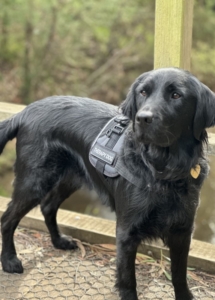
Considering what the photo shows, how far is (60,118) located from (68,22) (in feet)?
18.6

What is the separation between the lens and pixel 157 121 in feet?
7.41

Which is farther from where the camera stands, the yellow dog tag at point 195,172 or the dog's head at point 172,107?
the yellow dog tag at point 195,172

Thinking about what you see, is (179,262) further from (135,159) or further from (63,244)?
(63,244)

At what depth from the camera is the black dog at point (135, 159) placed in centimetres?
237

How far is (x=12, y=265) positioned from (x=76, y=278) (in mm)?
455

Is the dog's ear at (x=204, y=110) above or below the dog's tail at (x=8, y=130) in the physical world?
above

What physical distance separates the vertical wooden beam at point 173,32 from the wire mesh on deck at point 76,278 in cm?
145

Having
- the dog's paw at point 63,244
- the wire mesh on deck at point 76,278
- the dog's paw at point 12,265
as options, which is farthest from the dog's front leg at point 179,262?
the dog's paw at point 12,265

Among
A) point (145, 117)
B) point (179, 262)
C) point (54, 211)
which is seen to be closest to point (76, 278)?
point (54, 211)

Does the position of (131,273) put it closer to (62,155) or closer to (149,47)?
(62,155)

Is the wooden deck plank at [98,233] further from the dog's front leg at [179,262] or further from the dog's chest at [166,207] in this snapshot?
the dog's chest at [166,207]

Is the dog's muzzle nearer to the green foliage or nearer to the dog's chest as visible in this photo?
the dog's chest

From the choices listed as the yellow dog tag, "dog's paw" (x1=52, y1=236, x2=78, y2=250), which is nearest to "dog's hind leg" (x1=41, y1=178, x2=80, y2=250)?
"dog's paw" (x1=52, y1=236, x2=78, y2=250)

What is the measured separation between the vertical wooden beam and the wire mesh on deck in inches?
57.0
